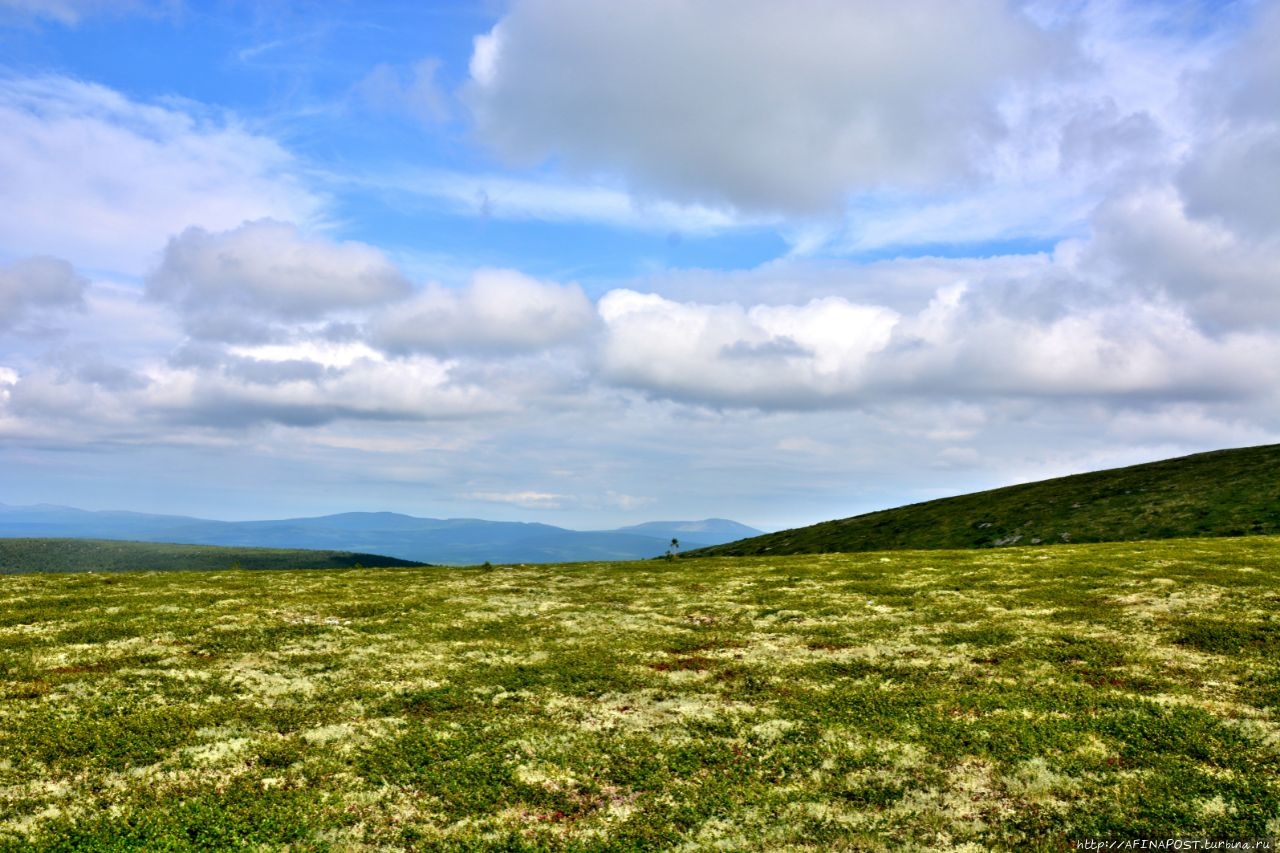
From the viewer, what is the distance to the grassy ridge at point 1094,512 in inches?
3189

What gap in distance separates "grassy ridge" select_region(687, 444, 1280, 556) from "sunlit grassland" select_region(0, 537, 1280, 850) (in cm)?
4963

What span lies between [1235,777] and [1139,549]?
45.5m

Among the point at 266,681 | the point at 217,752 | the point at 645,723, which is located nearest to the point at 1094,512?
the point at 645,723

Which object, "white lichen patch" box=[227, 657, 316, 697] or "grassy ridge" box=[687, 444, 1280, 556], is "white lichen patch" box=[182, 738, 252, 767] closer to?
"white lichen patch" box=[227, 657, 316, 697]

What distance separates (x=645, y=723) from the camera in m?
21.6

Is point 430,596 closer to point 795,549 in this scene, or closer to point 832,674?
point 832,674

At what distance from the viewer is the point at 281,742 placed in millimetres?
20031

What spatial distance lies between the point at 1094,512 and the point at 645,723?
92.5 metres

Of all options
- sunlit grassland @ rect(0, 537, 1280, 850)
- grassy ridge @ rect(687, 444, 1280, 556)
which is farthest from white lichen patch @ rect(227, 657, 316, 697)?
grassy ridge @ rect(687, 444, 1280, 556)

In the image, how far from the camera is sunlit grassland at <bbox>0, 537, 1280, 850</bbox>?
1603cm

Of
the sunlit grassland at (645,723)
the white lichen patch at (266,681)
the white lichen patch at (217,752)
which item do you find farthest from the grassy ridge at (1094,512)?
the white lichen patch at (217,752)

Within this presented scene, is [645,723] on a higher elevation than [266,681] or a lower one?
lower

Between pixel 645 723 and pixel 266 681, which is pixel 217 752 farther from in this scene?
pixel 645 723

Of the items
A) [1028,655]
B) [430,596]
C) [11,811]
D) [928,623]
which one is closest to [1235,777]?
[1028,655]
